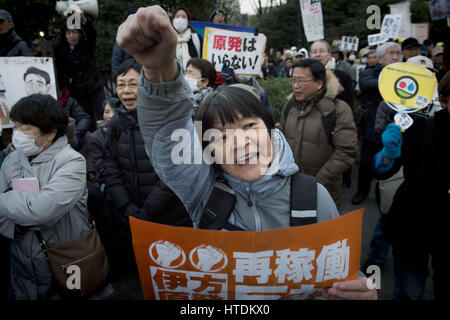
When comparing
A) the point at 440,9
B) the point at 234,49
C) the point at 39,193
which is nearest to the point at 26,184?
the point at 39,193

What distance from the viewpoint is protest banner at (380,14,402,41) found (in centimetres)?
691

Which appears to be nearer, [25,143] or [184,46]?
[25,143]

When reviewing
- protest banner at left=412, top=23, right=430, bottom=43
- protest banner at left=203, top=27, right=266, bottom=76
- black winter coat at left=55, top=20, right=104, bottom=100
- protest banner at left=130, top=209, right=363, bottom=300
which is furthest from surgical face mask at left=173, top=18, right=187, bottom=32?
protest banner at left=412, top=23, right=430, bottom=43

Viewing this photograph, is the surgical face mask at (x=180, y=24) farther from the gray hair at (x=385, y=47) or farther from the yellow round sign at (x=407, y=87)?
the yellow round sign at (x=407, y=87)

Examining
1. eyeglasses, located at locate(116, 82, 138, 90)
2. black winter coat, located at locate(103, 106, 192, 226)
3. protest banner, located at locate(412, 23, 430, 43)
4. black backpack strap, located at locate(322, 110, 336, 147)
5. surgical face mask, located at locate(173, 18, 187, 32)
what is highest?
protest banner, located at locate(412, 23, 430, 43)

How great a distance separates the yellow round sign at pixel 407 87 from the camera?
1.94 meters

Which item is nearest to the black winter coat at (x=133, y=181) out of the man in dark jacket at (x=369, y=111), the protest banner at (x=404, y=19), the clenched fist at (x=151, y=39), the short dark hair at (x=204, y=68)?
the short dark hair at (x=204, y=68)

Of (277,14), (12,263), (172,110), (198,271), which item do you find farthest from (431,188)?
(277,14)

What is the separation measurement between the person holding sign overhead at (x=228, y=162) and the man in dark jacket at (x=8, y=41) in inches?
151

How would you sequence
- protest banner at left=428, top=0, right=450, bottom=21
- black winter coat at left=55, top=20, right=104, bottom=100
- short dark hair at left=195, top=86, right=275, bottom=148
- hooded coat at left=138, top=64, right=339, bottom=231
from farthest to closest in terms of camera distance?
1. protest banner at left=428, top=0, right=450, bottom=21
2. black winter coat at left=55, top=20, right=104, bottom=100
3. short dark hair at left=195, top=86, right=275, bottom=148
4. hooded coat at left=138, top=64, right=339, bottom=231

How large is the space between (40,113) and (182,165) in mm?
1390

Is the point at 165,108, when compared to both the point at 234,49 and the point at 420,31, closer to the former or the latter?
the point at 234,49

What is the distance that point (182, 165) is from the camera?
1.14 meters

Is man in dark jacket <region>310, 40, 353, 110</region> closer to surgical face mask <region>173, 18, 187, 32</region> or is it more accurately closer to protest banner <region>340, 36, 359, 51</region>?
surgical face mask <region>173, 18, 187, 32</region>
